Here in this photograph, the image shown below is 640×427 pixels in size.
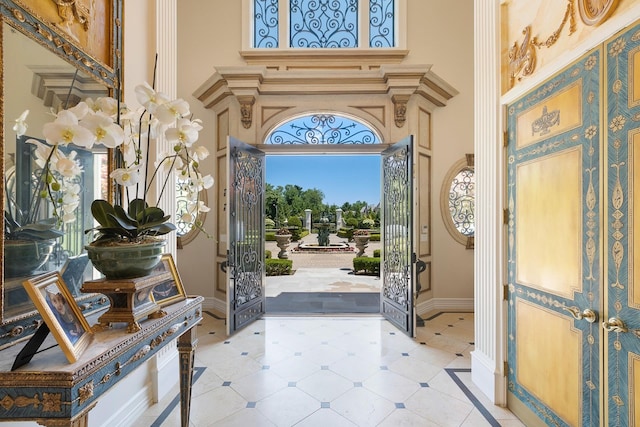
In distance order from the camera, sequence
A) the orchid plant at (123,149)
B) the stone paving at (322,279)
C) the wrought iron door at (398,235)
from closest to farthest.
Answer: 1. the orchid plant at (123,149)
2. the wrought iron door at (398,235)
3. the stone paving at (322,279)

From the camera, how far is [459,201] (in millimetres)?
4844

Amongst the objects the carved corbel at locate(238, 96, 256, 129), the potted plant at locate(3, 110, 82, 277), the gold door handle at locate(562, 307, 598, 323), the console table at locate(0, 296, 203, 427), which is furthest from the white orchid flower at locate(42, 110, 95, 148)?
→ the carved corbel at locate(238, 96, 256, 129)

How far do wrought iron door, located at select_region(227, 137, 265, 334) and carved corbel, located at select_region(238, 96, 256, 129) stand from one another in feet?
1.67

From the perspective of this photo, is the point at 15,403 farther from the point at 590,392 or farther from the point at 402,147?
the point at 402,147

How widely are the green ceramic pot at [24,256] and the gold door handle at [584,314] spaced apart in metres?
2.82

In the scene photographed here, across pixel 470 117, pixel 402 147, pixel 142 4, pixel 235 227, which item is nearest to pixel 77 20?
pixel 142 4

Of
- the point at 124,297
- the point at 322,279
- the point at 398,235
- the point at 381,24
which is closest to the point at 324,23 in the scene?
the point at 381,24

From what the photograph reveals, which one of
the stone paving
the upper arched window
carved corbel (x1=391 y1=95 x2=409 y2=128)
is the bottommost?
the stone paving

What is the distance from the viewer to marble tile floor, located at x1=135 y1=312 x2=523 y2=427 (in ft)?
7.33

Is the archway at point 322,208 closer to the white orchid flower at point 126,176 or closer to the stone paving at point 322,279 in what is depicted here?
the stone paving at point 322,279

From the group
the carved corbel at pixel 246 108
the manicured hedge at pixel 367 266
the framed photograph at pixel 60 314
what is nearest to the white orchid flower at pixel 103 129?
the framed photograph at pixel 60 314

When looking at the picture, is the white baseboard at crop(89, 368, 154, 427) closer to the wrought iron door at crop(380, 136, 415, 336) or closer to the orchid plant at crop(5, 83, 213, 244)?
the orchid plant at crop(5, 83, 213, 244)

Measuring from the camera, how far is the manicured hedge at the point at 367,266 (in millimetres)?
8078

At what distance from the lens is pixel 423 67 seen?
164 inches
